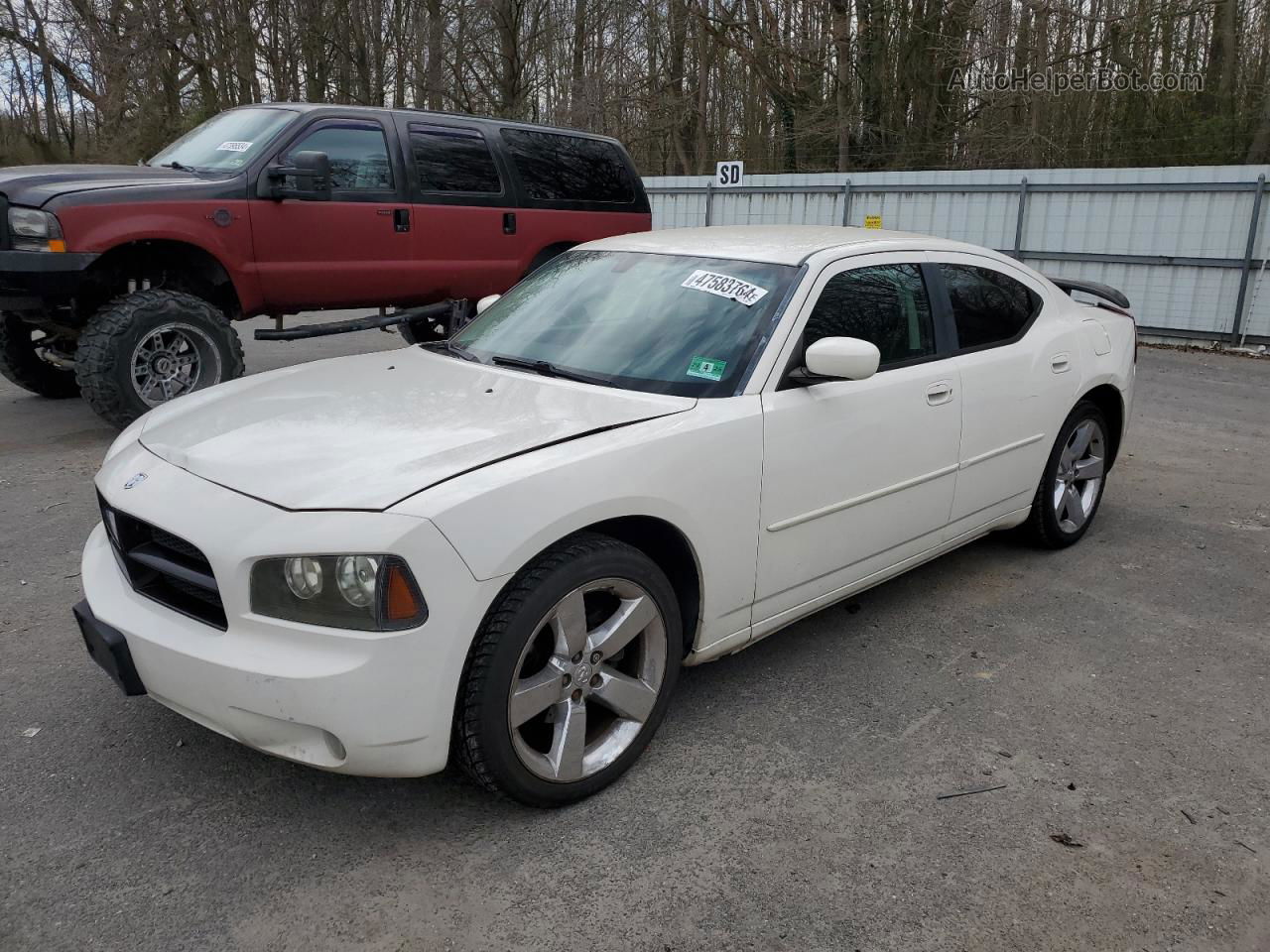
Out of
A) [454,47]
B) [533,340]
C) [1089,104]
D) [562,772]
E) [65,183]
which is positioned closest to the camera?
[562,772]

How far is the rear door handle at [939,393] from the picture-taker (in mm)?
3848

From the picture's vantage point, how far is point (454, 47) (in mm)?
25047

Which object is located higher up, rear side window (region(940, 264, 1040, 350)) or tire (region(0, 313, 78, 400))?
rear side window (region(940, 264, 1040, 350))

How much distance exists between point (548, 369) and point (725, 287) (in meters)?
0.68

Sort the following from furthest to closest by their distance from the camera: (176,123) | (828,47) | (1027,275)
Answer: (176,123) → (828,47) → (1027,275)

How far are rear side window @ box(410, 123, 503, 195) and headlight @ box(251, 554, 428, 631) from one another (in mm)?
6014

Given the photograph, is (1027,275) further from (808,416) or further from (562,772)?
(562,772)

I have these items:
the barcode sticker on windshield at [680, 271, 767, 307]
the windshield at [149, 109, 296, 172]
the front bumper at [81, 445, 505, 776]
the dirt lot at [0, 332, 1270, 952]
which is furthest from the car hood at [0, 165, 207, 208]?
the front bumper at [81, 445, 505, 776]

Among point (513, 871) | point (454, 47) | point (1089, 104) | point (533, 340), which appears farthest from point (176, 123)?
point (513, 871)

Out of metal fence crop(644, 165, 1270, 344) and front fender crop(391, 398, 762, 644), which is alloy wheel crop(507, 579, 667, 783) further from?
metal fence crop(644, 165, 1270, 344)

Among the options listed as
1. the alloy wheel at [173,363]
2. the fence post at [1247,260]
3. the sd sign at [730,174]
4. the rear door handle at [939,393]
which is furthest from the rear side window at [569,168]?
the fence post at [1247,260]

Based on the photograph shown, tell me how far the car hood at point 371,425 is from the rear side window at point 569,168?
531cm

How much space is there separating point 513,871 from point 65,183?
5.62 m

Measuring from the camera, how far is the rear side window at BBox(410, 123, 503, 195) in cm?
791
